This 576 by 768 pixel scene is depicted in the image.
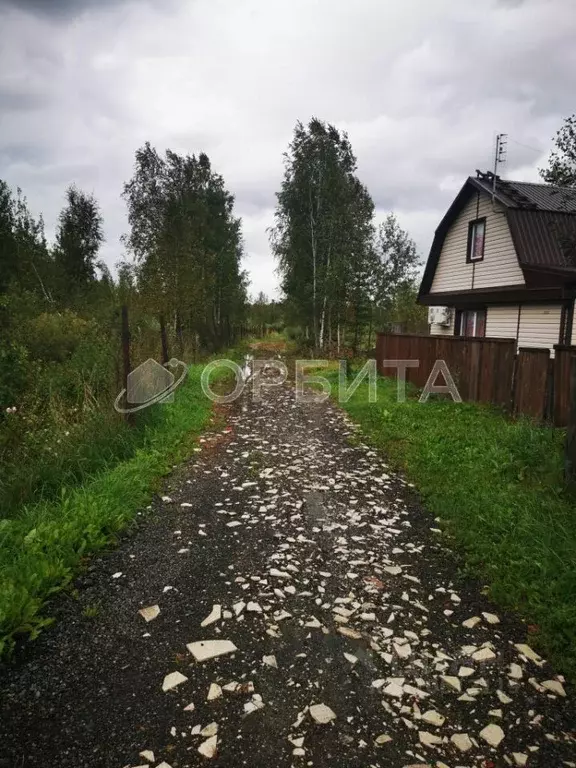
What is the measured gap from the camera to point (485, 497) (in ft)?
16.2

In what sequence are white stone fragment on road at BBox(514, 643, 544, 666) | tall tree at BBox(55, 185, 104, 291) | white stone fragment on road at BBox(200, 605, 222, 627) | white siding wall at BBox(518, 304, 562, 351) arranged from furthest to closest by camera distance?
1. tall tree at BBox(55, 185, 104, 291)
2. white siding wall at BBox(518, 304, 562, 351)
3. white stone fragment on road at BBox(200, 605, 222, 627)
4. white stone fragment on road at BBox(514, 643, 544, 666)

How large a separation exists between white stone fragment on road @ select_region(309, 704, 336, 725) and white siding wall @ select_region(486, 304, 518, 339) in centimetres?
1474

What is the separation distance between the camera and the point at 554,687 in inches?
103

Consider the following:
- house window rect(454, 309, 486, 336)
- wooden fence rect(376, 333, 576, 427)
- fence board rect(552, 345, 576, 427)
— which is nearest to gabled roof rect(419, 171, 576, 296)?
house window rect(454, 309, 486, 336)

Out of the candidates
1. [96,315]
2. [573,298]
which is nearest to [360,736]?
[573,298]

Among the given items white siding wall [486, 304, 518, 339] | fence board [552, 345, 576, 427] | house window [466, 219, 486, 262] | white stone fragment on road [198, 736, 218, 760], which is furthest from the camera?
house window [466, 219, 486, 262]

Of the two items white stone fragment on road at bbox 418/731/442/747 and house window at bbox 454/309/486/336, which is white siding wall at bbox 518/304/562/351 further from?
white stone fragment on road at bbox 418/731/442/747

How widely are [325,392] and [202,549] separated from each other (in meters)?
9.34

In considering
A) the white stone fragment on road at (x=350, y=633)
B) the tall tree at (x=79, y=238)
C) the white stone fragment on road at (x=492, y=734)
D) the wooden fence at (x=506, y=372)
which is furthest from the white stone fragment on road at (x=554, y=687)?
the tall tree at (x=79, y=238)

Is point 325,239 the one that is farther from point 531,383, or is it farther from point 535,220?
point 531,383

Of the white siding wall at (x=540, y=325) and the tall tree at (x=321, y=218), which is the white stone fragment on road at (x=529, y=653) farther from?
the tall tree at (x=321, y=218)

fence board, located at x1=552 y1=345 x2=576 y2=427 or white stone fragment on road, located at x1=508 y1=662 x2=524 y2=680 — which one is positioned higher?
fence board, located at x1=552 y1=345 x2=576 y2=427

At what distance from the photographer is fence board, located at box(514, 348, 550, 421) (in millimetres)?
7781

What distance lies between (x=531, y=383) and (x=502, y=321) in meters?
8.56
